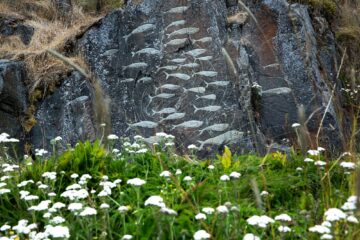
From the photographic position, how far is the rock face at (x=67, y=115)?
6.44 m

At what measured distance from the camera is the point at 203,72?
6215 mm

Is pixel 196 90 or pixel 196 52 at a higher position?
pixel 196 52

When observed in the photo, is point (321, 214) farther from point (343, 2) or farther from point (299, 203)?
point (343, 2)

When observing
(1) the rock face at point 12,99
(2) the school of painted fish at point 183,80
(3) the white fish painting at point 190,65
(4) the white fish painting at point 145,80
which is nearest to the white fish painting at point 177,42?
(2) the school of painted fish at point 183,80

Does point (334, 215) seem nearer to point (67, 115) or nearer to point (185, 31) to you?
point (185, 31)

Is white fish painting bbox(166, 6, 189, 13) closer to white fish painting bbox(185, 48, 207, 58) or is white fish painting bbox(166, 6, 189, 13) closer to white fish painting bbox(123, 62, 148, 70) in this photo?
white fish painting bbox(185, 48, 207, 58)

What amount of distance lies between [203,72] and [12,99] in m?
2.48

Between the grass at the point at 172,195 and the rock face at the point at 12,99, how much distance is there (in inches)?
134

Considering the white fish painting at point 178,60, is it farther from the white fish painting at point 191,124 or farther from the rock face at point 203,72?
the white fish painting at point 191,124

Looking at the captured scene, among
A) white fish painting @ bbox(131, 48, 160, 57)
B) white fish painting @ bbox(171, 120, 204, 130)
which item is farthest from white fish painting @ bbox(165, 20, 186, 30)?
white fish painting @ bbox(171, 120, 204, 130)

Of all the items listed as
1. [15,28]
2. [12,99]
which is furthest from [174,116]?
[15,28]

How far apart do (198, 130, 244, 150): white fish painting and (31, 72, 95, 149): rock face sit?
1277mm

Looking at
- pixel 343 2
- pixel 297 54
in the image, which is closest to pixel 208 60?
pixel 297 54

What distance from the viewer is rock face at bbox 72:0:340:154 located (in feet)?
19.7
